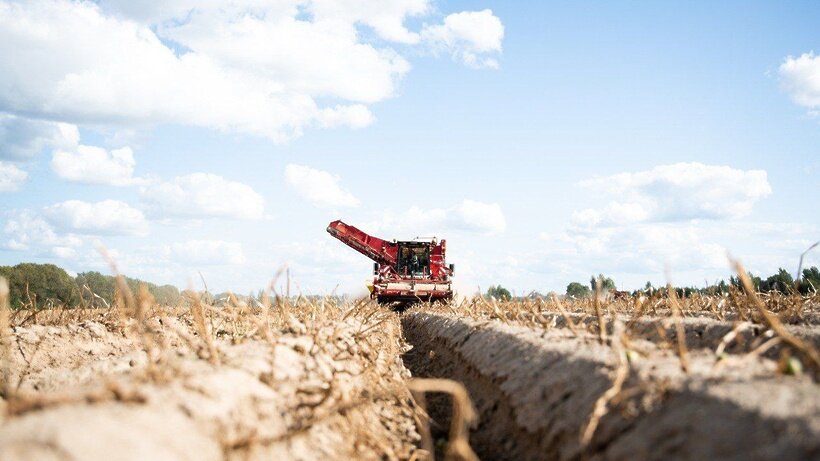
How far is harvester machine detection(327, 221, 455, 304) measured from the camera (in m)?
17.5

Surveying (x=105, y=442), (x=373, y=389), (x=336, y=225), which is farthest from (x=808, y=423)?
(x=336, y=225)

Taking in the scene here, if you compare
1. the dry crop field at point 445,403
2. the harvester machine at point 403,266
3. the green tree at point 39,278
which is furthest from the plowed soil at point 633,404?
the green tree at point 39,278

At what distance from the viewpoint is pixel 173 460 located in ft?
5.59

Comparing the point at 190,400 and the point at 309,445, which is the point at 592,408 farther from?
the point at 190,400

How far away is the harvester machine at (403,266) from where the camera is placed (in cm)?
1745

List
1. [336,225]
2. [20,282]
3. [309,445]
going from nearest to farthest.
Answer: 1. [309,445]
2. [336,225]
3. [20,282]

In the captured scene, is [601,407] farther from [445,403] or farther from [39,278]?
[39,278]

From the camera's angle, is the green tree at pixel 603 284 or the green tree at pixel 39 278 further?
the green tree at pixel 39 278

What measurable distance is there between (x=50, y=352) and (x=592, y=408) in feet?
27.8

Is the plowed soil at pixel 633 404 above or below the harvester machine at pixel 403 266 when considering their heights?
below

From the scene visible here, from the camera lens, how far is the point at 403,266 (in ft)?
66.6

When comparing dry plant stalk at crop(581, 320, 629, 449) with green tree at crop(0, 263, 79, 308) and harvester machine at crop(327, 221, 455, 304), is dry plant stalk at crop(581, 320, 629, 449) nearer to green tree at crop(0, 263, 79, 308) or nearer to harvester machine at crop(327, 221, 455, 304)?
harvester machine at crop(327, 221, 455, 304)

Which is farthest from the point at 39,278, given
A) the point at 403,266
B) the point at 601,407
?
the point at 601,407

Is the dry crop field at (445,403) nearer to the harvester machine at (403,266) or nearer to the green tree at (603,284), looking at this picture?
the green tree at (603,284)
